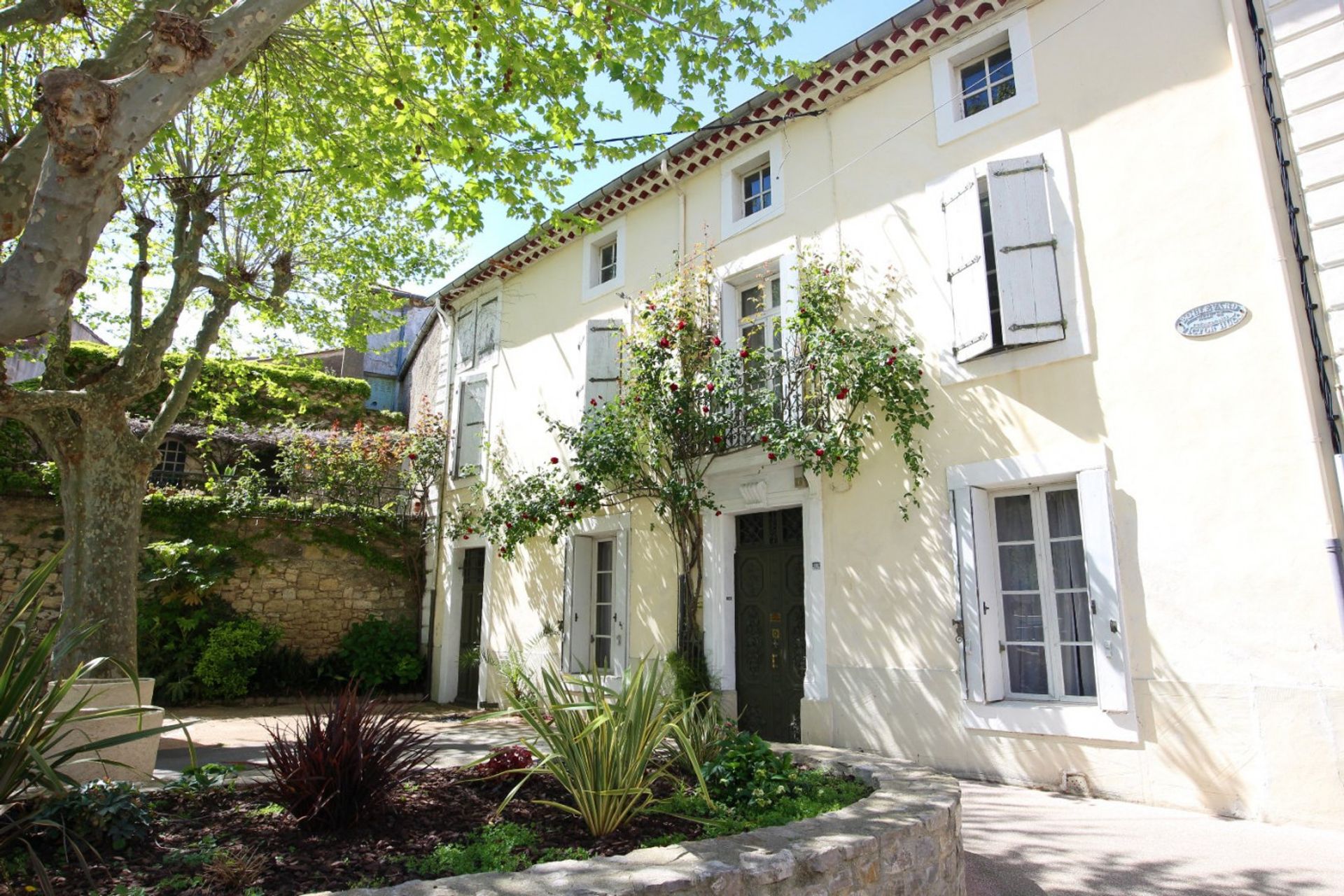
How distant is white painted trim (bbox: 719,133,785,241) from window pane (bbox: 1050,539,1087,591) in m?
4.05

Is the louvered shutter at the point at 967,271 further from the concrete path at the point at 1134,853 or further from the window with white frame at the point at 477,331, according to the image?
the window with white frame at the point at 477,331

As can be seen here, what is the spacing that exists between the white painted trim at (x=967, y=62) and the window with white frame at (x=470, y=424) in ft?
23.0

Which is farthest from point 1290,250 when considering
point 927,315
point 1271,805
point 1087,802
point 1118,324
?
point 1087,802

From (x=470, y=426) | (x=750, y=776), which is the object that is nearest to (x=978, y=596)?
(x=750, y=776)

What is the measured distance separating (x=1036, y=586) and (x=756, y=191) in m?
4.82

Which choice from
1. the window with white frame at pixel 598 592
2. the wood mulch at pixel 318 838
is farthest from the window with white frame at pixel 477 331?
the wood mulch at pixel 318 838

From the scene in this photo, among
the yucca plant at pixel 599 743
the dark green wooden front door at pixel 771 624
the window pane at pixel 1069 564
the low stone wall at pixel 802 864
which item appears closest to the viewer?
the low stone wall at pixel 802 864

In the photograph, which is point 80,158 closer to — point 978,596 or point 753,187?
point 978,596

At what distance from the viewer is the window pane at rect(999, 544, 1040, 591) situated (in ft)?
19.1

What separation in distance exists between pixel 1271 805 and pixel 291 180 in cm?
1019

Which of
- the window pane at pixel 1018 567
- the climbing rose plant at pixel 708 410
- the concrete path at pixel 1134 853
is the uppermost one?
the climbing rose plant at pixel 708 410

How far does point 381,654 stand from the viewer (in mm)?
11234

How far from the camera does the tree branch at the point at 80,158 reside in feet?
10.7

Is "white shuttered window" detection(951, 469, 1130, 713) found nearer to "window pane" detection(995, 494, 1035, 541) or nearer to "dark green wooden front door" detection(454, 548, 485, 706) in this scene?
"window pane" detection(995, 494, 1035, 541)
